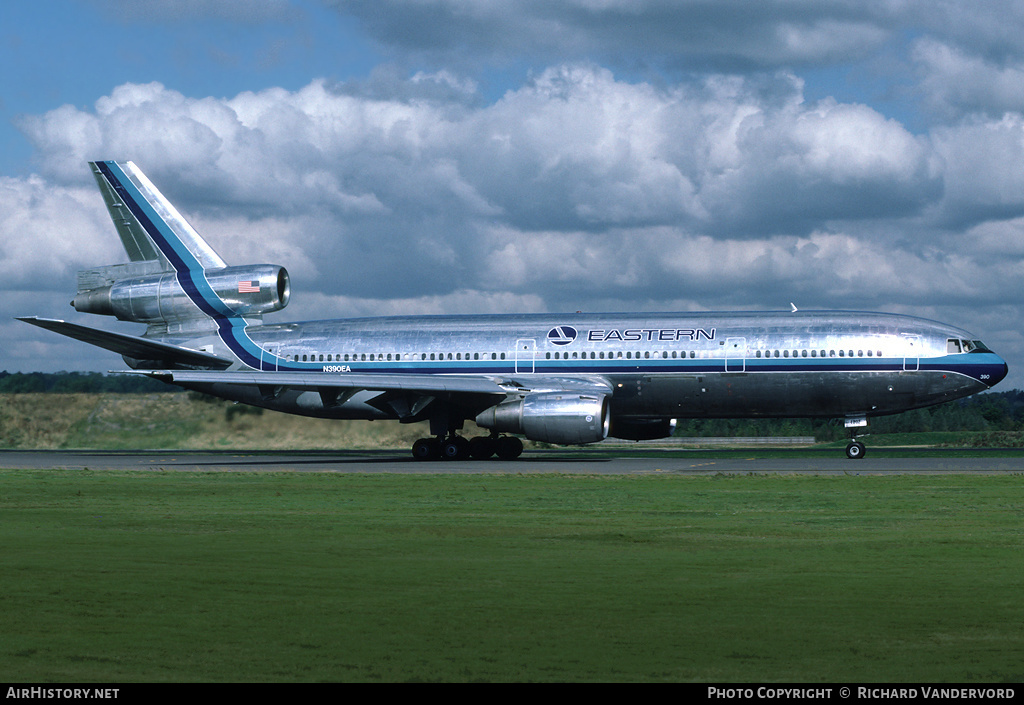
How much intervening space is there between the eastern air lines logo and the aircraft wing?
120cm

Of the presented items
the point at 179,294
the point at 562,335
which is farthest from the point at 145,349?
the point at 562,335

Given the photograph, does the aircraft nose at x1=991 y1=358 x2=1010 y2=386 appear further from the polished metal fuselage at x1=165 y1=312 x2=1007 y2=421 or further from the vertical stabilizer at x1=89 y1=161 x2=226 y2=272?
the vertical stabilizer at x1=89 y1=161 x2=226 y2=272

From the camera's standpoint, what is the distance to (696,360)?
35156 millimetres

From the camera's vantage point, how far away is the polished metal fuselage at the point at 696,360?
34344mm

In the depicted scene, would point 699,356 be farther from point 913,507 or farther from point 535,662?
point 535,662

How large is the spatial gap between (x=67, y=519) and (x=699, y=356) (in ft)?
72.4

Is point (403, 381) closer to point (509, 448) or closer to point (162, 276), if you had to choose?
point (509, 448)

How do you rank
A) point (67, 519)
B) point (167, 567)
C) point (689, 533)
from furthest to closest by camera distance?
point (67, 519)
point (689, 533)
point (167, 567)

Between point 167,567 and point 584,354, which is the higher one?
point 584,354

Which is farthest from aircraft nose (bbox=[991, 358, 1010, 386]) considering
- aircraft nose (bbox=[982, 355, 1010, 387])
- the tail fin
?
the tail fin

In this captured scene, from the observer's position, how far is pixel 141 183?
42.0m

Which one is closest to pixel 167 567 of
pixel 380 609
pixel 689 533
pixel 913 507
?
pixel 380 609
